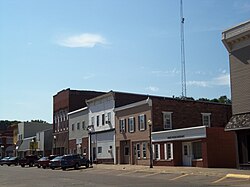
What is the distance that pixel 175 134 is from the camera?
40031 mm

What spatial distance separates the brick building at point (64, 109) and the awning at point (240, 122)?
37.1 meters

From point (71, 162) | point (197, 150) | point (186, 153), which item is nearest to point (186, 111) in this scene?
point (186, 153)

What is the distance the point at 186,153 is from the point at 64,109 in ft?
108

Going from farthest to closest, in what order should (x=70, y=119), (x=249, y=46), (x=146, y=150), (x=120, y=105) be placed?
(x=70, y=119), (x=120, y=105), (x=146, y=150), (x=249, y=46)

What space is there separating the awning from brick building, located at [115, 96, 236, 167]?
11.9 feet

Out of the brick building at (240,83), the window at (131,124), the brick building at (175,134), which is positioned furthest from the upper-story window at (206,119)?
the brick building at (240,83)

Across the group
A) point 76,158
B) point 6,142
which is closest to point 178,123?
point 76,158

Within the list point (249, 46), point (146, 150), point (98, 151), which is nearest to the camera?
point (249, 46)

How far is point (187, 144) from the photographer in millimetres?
40438

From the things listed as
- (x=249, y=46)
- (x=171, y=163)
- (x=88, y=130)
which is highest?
(x=249, y=46)

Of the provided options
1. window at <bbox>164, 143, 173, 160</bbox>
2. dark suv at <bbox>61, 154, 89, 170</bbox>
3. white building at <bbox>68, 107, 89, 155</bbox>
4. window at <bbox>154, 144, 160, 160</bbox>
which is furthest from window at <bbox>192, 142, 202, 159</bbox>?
white building at <bbox>68, 107, 89, 155</bbox>

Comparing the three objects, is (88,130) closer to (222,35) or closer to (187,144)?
(187,144)

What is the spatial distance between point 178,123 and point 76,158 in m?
11.5

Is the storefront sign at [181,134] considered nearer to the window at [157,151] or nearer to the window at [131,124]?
the window at [157,151]
